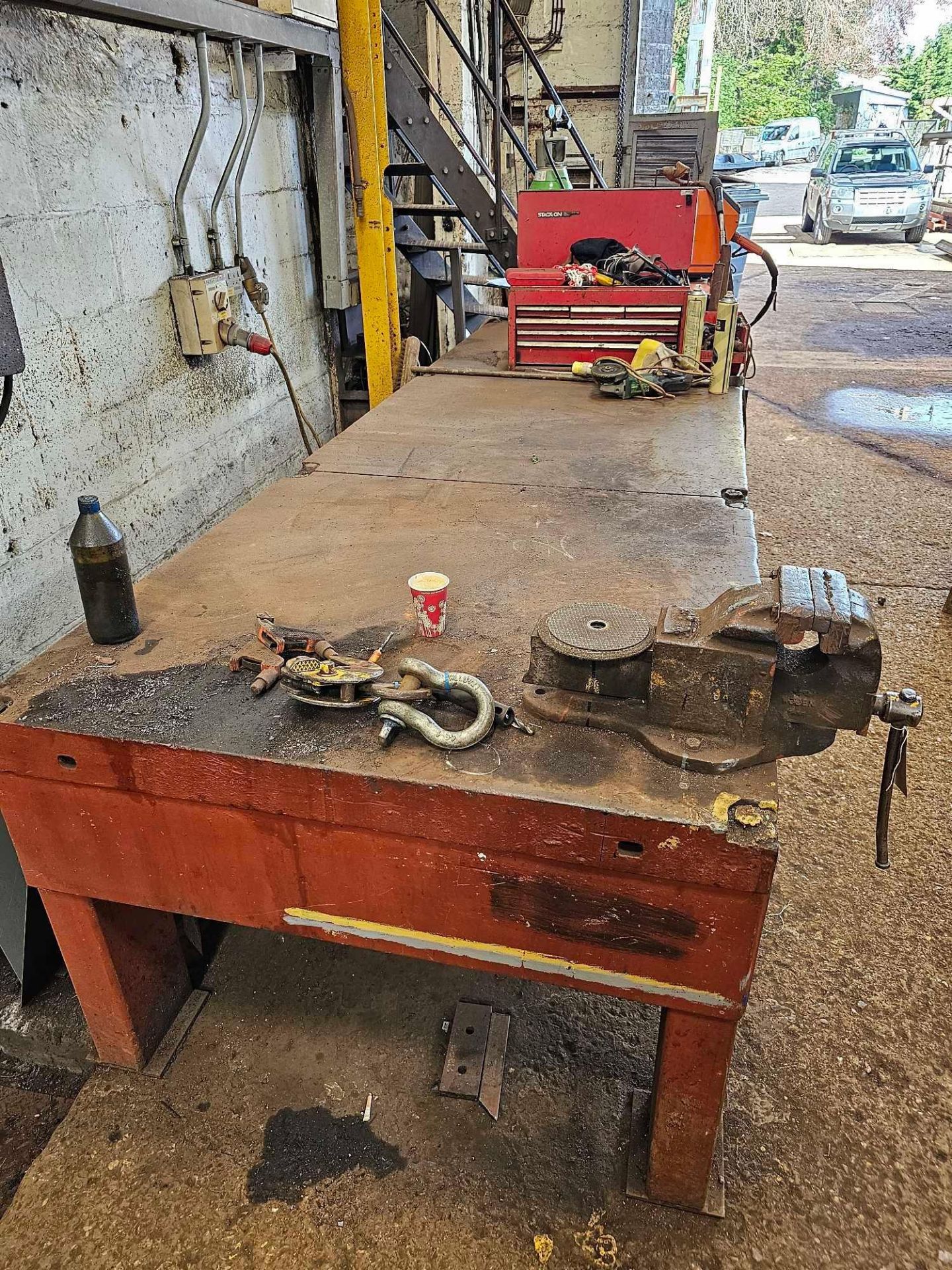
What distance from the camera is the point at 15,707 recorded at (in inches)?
52.5

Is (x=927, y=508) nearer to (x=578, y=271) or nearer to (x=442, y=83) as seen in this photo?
(x=578, y=271)

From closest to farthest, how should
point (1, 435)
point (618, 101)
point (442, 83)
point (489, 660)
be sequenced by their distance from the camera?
point (489, 660), point (1, 435), point (442, 83), point (618, 101)

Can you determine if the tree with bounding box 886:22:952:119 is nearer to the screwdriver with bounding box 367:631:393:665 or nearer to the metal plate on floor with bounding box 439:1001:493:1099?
the screwdriver with bounding box 367:631:393:665

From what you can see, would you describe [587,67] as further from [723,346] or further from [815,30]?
[815,30]

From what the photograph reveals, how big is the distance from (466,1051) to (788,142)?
3086 cm

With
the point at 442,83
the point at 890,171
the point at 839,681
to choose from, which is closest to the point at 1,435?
the point at 839,681

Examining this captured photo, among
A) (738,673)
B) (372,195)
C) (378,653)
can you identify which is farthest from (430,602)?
(372,195)

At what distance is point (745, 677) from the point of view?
1157 mm

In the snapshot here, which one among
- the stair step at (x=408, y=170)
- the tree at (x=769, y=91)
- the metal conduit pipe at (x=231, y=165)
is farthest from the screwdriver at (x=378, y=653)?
the tree at (x=769, y=91)

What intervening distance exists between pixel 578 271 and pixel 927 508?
2.40 meters

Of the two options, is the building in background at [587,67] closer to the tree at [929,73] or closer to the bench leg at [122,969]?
the bench leg at [122,969]

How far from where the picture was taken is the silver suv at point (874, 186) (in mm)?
13383

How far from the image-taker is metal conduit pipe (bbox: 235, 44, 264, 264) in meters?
3.06

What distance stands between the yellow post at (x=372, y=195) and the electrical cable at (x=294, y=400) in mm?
368
